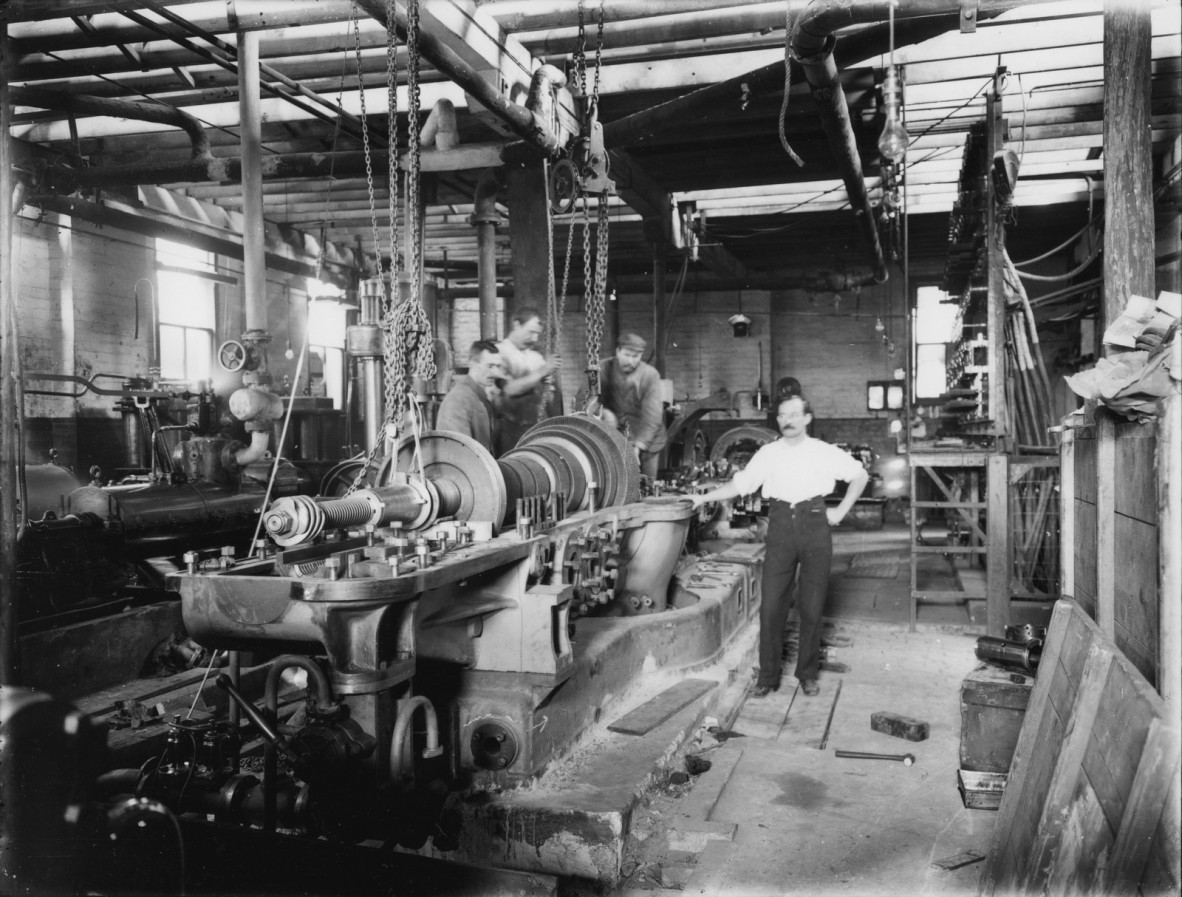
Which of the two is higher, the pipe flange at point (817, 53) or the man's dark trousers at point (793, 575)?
the pipe flange at point (817, 53)

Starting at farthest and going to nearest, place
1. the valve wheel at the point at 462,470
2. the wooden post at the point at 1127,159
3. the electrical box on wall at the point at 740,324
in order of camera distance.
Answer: the electrical box on wall at the point at 740,324, the valve wheel at the point at 462,470, the wooden post at the point at 1127,159

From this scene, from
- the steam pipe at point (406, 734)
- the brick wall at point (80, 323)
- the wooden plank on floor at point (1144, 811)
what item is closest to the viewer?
the wooden plank on floor at point (1144, 811)

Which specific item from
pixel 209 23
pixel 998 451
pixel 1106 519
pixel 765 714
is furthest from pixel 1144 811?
pixel 209 23

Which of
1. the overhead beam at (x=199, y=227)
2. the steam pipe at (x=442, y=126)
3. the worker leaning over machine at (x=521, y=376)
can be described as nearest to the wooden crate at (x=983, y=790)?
the worker leaning over machine at (x=521, y=376)

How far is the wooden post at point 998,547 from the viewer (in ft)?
21.9

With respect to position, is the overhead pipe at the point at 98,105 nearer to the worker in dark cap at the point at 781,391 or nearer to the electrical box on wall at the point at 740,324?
the worker in dark cap at the point at 781,391

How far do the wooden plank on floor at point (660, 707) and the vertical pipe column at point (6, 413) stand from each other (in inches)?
108

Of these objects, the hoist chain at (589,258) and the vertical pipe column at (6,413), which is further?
the hoist chain at (589,258)

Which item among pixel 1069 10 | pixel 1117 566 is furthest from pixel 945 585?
pixel 1117 566

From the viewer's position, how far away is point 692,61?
24.9 ft

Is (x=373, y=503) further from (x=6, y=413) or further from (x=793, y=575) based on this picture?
(x=793, y=575)

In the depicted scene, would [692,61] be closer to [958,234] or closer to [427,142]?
[427,142]

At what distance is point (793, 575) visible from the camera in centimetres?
568

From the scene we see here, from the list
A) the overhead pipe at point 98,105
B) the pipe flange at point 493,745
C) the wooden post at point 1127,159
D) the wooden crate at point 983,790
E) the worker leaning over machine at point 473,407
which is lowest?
the wooden crate at point 983,790
